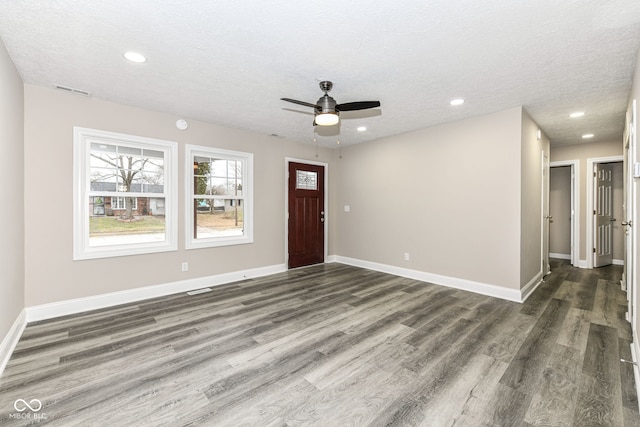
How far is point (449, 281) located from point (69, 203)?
206 inches

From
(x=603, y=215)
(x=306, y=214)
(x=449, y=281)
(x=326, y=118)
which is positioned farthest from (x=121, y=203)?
(x=603, y=215)

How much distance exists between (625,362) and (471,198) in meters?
2.39

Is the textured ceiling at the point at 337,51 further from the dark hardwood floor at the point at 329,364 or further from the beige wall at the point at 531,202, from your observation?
the dark hardwood floor at the point at 329,364

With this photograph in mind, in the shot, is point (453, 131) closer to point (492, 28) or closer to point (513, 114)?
point (513, 114)

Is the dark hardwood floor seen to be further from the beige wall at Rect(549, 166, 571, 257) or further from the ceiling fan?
the beige wall at Rect(549, 166, 571, 257)

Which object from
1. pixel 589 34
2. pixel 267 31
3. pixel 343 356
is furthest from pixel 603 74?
pixel 343 356

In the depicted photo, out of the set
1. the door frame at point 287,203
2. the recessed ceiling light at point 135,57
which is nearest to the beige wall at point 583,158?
the door frame at point 287,203

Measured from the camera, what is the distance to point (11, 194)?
8.46 feet

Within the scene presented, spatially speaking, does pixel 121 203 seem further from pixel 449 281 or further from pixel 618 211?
pixel 618 211

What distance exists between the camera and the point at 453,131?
4359 mm

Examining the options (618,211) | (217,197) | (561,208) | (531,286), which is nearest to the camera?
(531,286)

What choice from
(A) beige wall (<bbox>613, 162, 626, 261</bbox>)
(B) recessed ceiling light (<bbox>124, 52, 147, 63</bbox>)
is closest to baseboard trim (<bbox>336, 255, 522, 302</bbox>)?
(A) beige wall (<bbox>613, 162, 626, 261</bbox>)

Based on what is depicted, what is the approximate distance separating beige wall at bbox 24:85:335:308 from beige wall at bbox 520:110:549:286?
4301 mm

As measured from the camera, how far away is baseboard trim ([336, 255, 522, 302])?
3852mm
